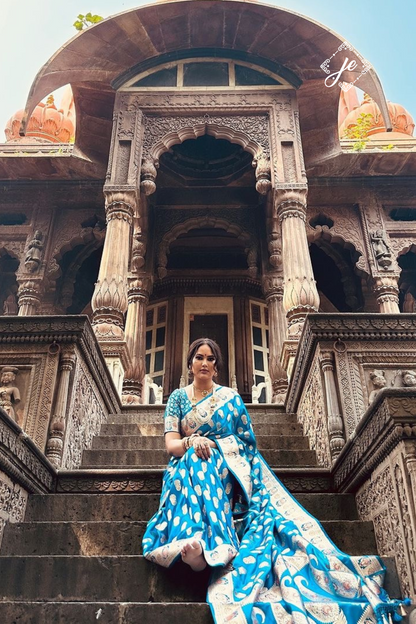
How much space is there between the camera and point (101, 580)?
2434mm

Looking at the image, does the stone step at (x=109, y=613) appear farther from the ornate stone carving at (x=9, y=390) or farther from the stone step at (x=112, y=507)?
the ornate stone carving at (x=9, y=390)

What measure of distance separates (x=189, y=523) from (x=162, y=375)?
25.8 ft

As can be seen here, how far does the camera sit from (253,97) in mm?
8195

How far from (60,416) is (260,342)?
7067mm

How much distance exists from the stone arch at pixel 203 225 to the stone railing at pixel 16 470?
20.3 ft

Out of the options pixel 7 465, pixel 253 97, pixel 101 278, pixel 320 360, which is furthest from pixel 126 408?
pixel 253 97

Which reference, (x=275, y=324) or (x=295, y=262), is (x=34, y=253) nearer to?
(x=275, y=324)

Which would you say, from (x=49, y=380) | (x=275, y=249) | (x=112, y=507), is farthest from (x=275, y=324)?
(x=112, y=507)

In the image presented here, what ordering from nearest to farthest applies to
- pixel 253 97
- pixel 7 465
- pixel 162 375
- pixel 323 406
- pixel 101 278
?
pixel 7 465, pixel 323 406, pixel 101 278, pixel 253 97, pixel 162 375

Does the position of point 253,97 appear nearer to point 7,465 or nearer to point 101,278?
point 101,278

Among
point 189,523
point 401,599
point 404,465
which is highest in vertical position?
point 404,465

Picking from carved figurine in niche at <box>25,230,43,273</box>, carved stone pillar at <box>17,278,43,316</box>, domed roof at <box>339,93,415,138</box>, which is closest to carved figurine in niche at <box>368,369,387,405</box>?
carved stone pillar at <box>17,278,43,316</box>

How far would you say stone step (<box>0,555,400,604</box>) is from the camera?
2.35 meters

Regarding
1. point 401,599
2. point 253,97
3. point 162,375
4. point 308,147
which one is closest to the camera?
point 401,599
